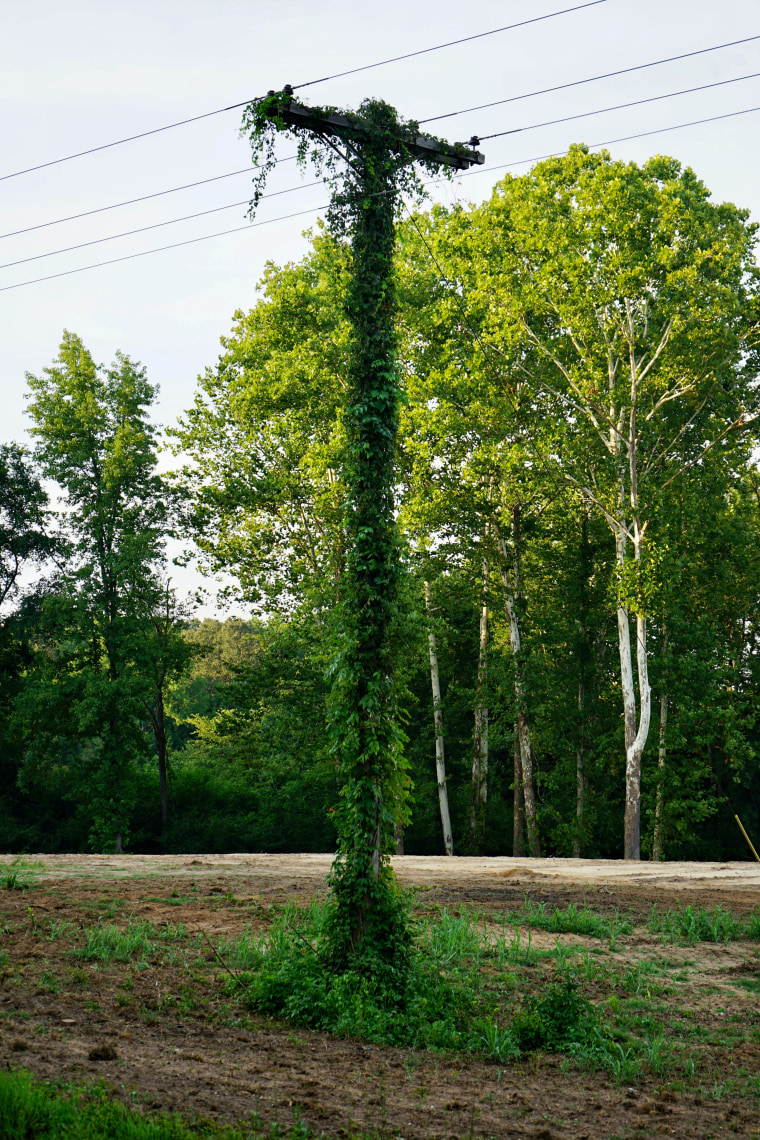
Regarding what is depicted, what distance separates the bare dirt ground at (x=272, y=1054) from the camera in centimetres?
487

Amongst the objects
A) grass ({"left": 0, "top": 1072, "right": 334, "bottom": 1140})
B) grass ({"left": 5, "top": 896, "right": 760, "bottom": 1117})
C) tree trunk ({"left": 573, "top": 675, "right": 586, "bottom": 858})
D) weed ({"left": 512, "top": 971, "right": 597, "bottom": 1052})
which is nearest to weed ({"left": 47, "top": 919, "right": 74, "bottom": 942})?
grass ({"left": 5, "top": 896, "right": 760, "bottom": 1117})

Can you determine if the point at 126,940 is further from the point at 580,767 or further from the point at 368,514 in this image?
the point at 580,767

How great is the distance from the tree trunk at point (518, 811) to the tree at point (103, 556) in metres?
11.2

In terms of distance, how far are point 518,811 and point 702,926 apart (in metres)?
16.8

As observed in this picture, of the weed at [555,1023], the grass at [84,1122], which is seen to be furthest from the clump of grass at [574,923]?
the grass at [84,1122]

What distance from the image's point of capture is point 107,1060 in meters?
5.23

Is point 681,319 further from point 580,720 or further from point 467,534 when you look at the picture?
point 580,720

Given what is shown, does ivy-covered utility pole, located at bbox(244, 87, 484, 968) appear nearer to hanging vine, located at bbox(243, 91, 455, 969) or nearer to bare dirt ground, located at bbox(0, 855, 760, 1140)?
hanging vine, located at bbox(243, 91, 455, 969)

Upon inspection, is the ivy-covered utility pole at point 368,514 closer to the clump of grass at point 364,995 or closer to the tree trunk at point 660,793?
the clump of grass at point 364,995

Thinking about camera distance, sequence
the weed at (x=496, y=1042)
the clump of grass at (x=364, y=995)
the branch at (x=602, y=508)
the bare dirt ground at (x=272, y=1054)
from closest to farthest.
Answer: the bare dirt ground at (x=272, y=1054), the weed at (x=496, y=1042), the clump of grass at (x=364, y=995), the branch at (x=602, y=508)

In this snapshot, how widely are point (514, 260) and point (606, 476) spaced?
232 inches

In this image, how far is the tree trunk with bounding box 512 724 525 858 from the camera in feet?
84.1

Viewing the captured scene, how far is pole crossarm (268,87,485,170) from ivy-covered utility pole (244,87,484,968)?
12 mm

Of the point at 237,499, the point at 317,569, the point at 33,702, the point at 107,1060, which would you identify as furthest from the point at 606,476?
the point at 107,1060
